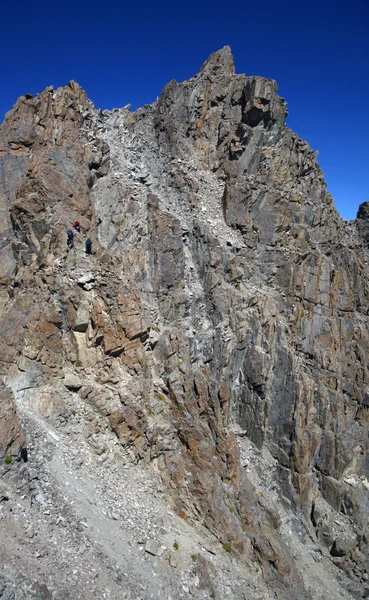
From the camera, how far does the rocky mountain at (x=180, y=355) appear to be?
19891 mm

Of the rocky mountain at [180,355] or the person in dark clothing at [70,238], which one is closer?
the rocky mountain at [180,355]

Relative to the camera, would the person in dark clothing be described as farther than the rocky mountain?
Yes

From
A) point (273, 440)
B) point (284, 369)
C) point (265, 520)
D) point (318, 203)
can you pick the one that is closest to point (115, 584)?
point (265, 520)

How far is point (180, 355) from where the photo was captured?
29.6 meters

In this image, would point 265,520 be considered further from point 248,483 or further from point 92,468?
point 92,468

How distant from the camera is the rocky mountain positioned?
19.9 m

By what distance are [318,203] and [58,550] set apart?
3949 centimetres

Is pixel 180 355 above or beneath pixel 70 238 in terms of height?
beneath

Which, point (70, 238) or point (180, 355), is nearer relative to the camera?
point (70, 238)

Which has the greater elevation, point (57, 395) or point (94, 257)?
point (94, 257)

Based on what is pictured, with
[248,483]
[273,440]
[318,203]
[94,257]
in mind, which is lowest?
[248,483]

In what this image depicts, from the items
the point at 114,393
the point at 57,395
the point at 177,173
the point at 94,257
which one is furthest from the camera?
the point at 177,173

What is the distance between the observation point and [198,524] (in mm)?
24516

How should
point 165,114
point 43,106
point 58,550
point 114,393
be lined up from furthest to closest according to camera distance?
point 165,114 < point 43,106 < point 114,393 < point 58,550
